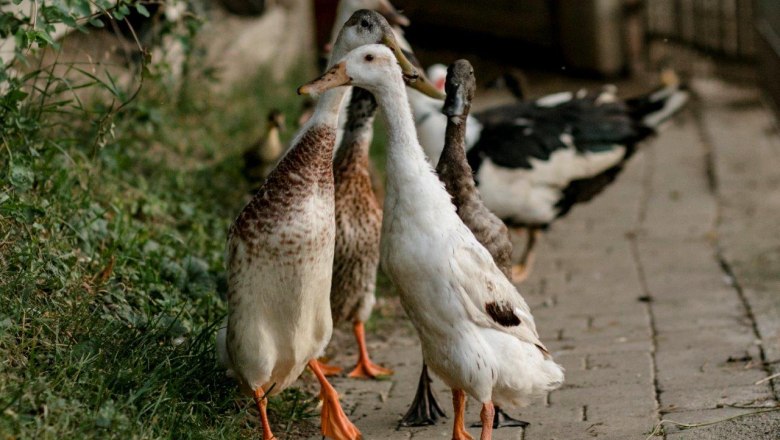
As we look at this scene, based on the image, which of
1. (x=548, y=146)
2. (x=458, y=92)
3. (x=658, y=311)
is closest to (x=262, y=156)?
(x=548, y=146)

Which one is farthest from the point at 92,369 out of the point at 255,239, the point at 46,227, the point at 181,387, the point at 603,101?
the point at 603,101

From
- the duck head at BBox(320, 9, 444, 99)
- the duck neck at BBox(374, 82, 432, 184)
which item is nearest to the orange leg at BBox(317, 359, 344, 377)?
the duck head at BBox(320, 9, 444, 99)

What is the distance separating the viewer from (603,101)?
7047 mm

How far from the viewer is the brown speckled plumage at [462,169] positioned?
4246 mm

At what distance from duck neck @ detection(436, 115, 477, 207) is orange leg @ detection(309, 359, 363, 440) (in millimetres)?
940

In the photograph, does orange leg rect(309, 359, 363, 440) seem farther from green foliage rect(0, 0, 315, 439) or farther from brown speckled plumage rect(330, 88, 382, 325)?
brown speckled plumage rect(330, 88, 382, 325)

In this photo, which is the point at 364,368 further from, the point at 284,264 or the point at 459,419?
the point at 284,264

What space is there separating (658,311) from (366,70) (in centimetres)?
276

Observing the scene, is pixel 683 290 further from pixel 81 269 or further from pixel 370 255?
pixel 81 269

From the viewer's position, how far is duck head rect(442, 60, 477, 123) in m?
4.25

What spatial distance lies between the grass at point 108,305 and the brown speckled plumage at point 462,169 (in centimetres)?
109

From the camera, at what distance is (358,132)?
504 cm

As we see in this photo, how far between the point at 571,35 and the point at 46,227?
8.80 m

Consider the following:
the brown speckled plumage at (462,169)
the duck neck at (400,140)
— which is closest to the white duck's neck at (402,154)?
the duck neck at (400,140)
